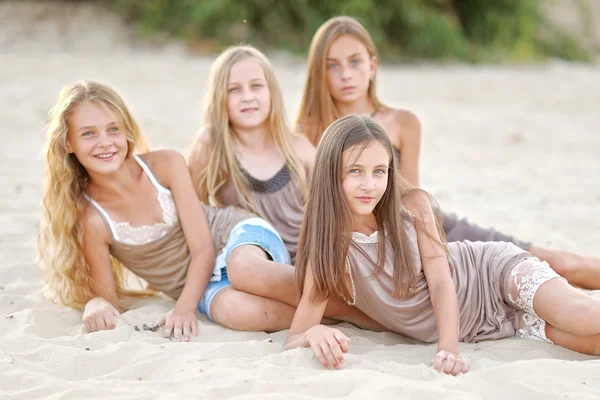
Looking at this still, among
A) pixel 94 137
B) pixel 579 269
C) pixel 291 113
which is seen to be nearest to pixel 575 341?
pixel 579 269

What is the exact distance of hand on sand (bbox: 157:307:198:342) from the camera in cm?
280

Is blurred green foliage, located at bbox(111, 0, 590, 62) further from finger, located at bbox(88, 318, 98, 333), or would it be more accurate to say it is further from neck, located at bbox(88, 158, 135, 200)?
finger, located at bbox(88, 318, 98, 333)

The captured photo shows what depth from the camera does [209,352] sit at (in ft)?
8.48

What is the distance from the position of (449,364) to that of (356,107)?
175 centimetres

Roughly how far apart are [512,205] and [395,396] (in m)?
2.96

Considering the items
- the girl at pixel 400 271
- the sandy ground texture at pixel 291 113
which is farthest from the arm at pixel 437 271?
the sandy ground texture at pixel 291 113

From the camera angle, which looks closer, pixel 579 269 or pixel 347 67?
pixel 579 269

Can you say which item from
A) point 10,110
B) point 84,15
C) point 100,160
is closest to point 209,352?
point 100,160

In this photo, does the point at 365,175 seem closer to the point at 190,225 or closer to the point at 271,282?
the point at 271,282

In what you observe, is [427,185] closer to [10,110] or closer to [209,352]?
[209,352]

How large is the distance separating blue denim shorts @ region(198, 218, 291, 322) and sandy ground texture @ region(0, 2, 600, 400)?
222mm

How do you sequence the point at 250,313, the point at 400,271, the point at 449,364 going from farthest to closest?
the point at 250,313 → the point at 400,271 → the point at 449,364

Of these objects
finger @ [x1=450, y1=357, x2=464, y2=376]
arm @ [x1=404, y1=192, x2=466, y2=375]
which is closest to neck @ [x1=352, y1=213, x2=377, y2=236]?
arm @ [x1=404, y1=192, x2=466, y2=375]

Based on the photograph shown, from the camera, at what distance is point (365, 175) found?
2562 mm
